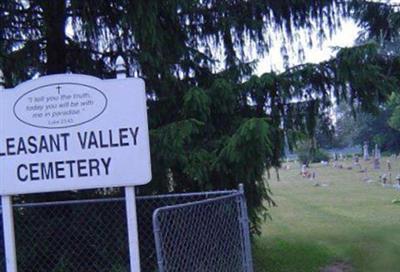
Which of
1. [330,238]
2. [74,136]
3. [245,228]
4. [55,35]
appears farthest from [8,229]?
[330,238]

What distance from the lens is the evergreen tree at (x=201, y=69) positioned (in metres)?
6.70

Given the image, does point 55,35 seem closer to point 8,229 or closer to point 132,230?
point 8,229

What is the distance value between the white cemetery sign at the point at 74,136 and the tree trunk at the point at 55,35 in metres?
2.96

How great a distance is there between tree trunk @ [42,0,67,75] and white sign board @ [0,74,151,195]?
2960 millimetres

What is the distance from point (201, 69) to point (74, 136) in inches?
137

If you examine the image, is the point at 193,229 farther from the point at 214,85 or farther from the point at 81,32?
the point at 81,32

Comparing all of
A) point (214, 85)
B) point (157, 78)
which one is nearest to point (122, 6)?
point (157, 78)

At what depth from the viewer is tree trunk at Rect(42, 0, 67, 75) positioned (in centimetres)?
737

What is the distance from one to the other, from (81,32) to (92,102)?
3166 mm

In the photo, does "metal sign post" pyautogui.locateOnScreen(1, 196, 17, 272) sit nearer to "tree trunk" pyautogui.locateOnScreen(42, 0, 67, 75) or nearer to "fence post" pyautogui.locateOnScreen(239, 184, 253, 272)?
"fence post" pyautogui.locateOnScreen(239, 184, 253, 272)

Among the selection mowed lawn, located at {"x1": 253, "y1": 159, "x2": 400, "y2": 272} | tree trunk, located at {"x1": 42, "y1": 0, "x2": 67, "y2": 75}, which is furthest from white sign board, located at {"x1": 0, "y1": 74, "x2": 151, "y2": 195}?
mowed lawn, located at {"x1": 253, "y1": 159, "x2": 400, "y2": 272}

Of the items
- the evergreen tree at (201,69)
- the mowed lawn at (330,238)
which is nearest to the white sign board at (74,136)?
the evergreen tree at (201,69)

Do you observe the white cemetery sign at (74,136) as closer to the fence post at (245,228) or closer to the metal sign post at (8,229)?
the metal sign post at (8,229)

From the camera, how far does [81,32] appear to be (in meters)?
7.52
